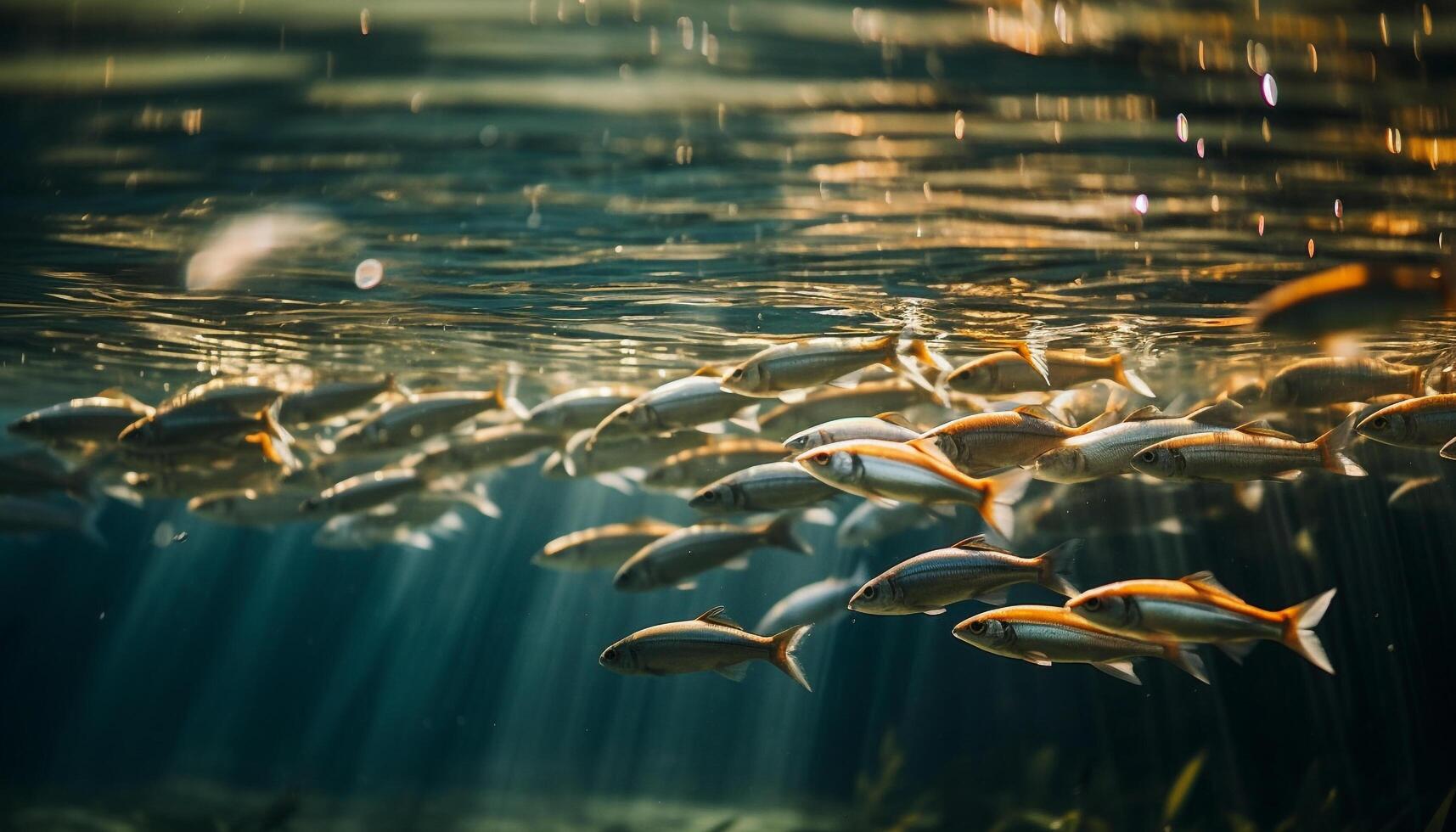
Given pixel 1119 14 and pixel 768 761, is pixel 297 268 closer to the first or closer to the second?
pixel 1119 14

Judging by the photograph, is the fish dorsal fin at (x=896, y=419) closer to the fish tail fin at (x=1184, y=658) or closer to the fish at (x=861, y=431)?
the fish at (x=861, y=431)

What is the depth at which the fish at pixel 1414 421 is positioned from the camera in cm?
667

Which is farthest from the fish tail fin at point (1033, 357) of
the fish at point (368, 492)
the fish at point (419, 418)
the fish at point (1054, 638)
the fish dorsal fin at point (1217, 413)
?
the fish at point (368, 492)

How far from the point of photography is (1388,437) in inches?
264

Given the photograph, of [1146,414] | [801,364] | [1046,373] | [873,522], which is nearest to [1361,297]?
[1146,414]

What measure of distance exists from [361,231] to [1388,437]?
10.1 meters

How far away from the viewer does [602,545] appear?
1077 centimetres

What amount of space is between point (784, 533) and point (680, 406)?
180cm

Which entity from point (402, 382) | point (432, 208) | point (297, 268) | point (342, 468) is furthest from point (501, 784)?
point (432, 208)

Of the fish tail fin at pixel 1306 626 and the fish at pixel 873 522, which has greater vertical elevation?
the fish tail fin at pixel 1306 626

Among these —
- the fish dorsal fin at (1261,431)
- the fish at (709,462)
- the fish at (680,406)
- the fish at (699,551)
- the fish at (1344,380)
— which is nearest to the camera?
the fish dorsal fin at (1261,431)

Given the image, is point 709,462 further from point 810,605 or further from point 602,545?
point 810,605

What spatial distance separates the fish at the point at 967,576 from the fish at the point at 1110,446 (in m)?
0.63

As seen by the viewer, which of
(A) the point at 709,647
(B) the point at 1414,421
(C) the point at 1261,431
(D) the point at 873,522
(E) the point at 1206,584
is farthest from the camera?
(D) the point at 873,522
